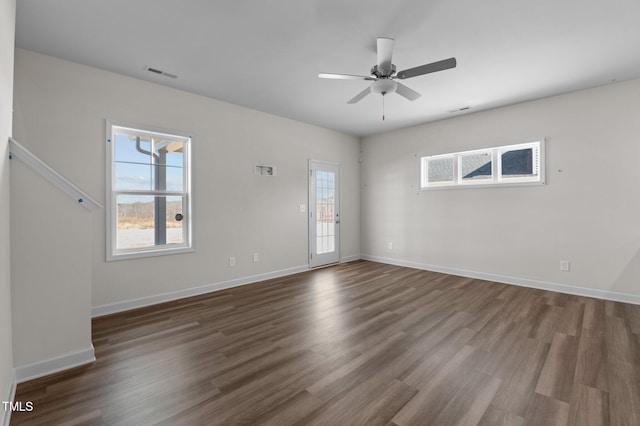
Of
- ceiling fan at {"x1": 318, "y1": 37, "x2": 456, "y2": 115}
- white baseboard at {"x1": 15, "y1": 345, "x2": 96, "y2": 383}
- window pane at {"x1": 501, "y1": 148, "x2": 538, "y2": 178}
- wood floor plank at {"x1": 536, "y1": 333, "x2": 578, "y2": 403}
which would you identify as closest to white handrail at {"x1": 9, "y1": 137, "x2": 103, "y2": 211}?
white baseboard at {"x1": 15, "y1": 345, "x2": 96, "y2": 383}

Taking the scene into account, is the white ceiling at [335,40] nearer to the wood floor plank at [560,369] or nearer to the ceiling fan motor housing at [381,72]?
the ceiling fan motor housing at [381,72]

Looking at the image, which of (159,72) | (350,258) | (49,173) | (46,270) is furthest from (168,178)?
(350,258)

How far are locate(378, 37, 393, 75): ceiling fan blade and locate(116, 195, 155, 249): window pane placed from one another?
3212 mm

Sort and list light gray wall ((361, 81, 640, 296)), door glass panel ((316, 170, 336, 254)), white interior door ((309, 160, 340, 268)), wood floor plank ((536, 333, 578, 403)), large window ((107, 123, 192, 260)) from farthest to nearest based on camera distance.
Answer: door glass panel ((316, 170, 336, 254)) → white interior door ((309, 160, 340, 268)) → light gray wall ((361, 81, 640, 296)) → large window ((107, 123, 192, 260)) → wood floor plank ((536, 333, 578, 403))

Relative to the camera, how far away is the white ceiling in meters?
2.32

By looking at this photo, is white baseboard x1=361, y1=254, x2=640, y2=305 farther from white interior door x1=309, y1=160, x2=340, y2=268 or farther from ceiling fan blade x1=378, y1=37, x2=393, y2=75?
ceiling fan blade x1=378, y1=37, x2=393, y2=75

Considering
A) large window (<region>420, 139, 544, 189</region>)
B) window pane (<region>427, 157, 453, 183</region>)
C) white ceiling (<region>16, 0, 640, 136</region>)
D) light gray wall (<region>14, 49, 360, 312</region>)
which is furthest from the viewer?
window pane (<region>427, 157, 453, 183</region>)

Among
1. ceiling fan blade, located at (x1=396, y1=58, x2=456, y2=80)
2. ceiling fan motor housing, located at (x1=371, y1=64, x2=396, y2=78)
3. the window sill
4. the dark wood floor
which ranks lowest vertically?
the dark wood floor

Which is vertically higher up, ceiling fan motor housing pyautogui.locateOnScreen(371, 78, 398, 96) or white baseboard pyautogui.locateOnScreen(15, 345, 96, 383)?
ceiling fan motor housing pyautogui.locateOnScreen(371, 78, 398, 96)

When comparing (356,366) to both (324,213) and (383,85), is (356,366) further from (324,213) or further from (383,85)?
(324,213)

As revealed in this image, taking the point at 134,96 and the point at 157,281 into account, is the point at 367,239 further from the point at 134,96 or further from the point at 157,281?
the point at 134,96

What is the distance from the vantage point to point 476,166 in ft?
16.5

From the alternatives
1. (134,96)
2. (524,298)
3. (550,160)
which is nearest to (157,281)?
(134,96)

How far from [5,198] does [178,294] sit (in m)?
2.38
